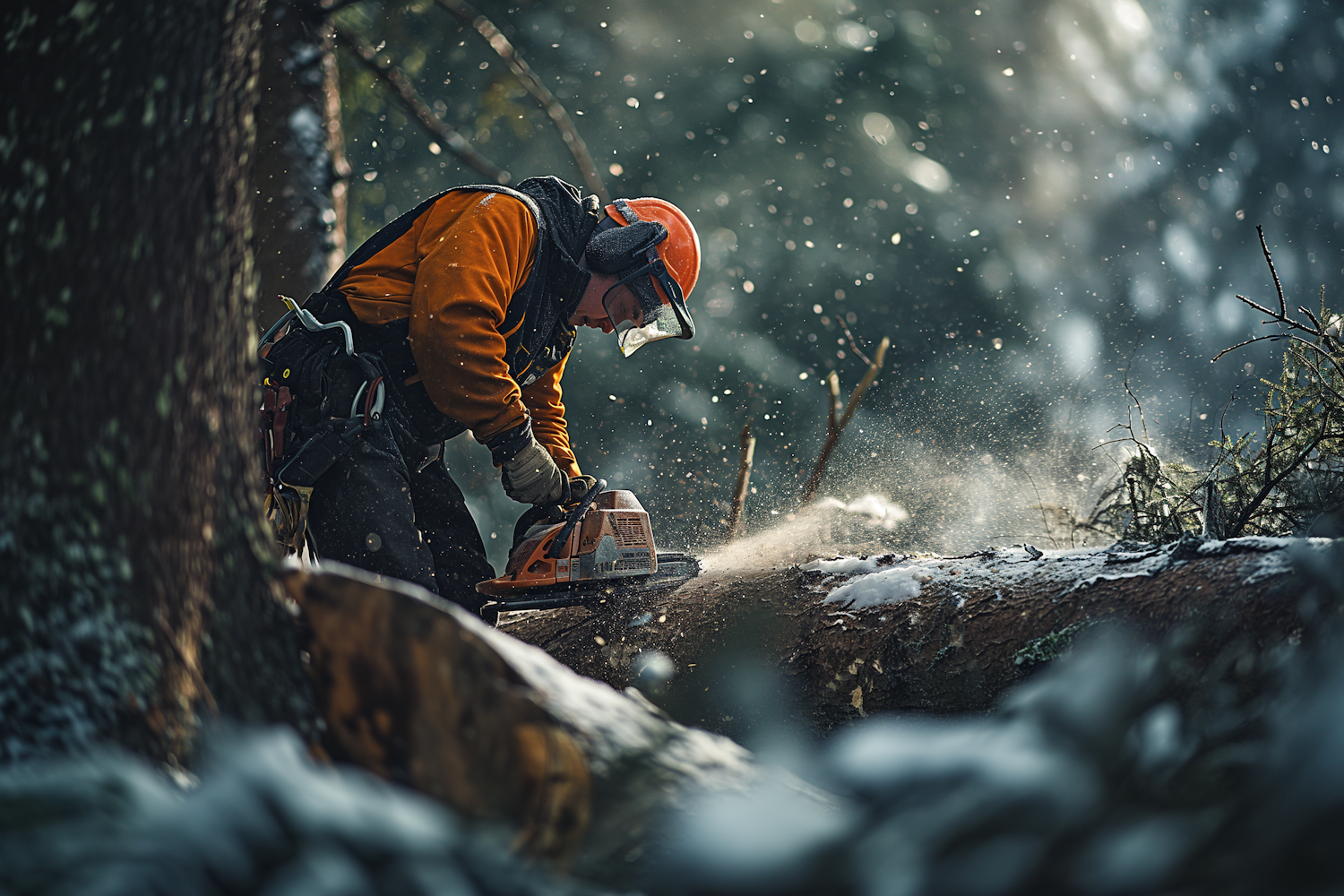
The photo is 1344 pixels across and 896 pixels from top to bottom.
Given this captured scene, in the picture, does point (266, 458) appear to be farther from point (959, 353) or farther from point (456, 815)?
point (959, 353)

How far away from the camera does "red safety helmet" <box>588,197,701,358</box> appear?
308 cm

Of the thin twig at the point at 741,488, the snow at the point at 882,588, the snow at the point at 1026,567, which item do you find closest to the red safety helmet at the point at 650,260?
the snow at the point at 1026,567

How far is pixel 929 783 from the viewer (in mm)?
624

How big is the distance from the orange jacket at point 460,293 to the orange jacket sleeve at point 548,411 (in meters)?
1.01

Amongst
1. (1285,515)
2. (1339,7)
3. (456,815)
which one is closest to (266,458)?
(456,815)

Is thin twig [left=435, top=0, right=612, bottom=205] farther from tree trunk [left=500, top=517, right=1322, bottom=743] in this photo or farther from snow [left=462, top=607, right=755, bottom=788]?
snow [left=462, top=607, right=755, bottom=788]

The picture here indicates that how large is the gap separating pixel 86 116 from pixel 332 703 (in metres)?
0.85

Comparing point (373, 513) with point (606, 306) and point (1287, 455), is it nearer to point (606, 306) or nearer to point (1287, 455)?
point (606, 306)

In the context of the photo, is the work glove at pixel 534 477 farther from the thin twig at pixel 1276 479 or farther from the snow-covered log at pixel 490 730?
the thin twig at pixel 1276 479

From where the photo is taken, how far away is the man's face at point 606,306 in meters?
3.15

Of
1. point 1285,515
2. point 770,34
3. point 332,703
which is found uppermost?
point 770,34

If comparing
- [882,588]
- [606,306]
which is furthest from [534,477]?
[882,588]

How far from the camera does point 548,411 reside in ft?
12.5

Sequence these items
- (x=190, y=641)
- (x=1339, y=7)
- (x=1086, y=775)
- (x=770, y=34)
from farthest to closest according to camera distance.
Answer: (x=770, y=34), (x=1339, y=7), (x=190, y=641), (x=1086, y=775)
